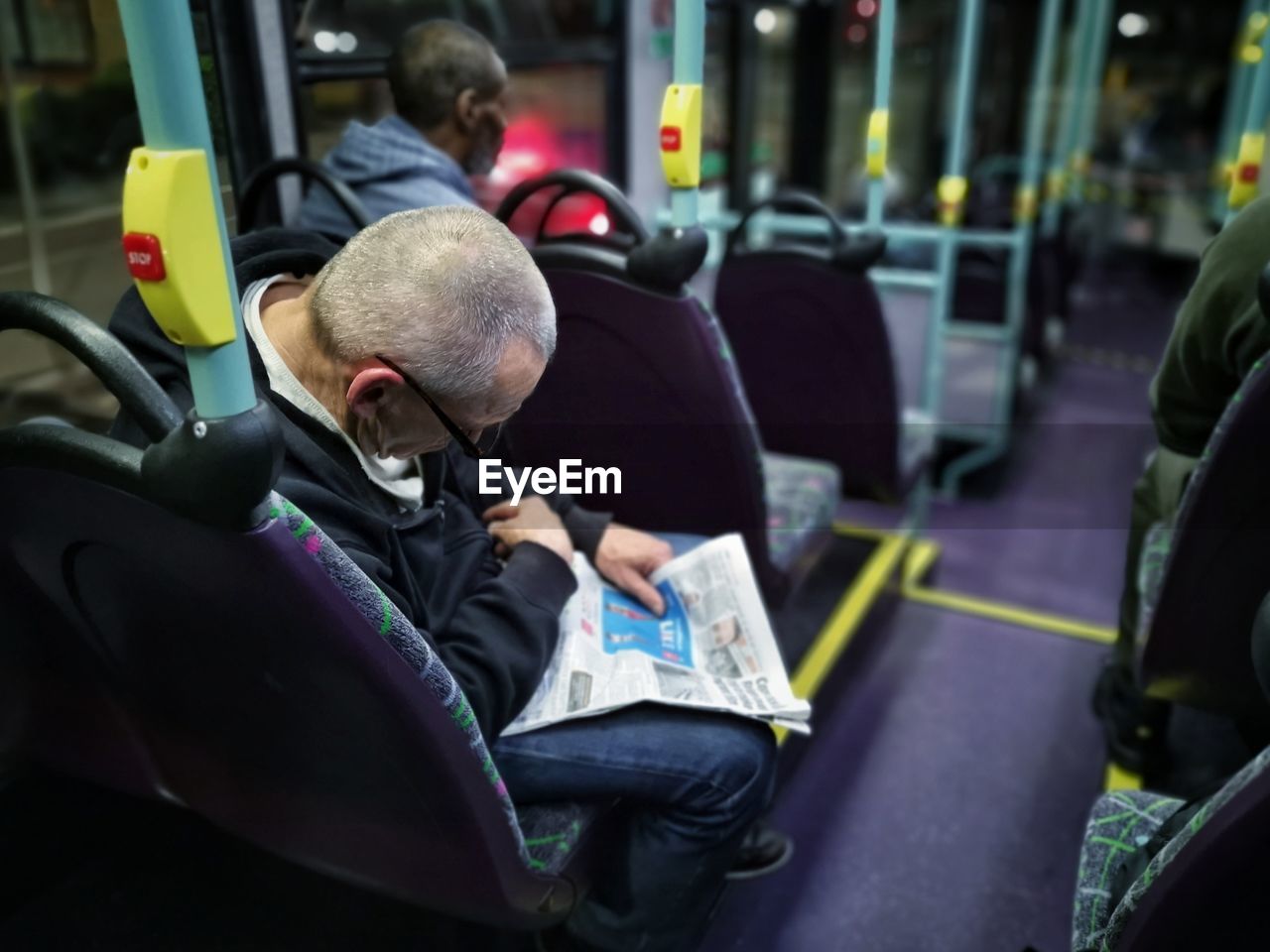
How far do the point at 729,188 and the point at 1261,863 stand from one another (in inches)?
174

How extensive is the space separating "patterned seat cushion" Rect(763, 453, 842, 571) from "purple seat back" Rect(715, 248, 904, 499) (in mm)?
136

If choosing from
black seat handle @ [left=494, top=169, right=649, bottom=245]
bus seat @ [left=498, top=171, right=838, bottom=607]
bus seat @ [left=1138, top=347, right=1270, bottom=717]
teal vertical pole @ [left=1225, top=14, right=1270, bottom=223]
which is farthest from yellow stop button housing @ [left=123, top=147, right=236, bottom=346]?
teal vertical pole @ [left=1225, top=14, right=1270, bottom=223]

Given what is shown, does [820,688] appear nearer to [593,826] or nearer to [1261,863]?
[593,826]

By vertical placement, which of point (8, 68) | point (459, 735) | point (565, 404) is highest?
point (8, 68)

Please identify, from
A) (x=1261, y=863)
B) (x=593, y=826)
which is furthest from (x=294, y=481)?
(x=1261, y=863)

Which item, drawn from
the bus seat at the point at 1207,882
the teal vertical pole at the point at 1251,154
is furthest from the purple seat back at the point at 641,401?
the teal vertical pole at the point at 1251,154

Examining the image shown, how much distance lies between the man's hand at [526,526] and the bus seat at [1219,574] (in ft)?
2.86

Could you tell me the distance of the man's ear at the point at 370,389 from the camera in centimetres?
105

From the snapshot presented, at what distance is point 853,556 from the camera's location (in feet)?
9.34

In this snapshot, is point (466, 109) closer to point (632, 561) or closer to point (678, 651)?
point (632, 561)

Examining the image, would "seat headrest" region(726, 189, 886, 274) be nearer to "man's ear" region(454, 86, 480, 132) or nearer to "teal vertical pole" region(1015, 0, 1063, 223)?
"man's ear" region(454, 86, 480, 132)

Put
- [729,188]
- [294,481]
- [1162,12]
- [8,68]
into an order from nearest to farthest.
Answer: [294,481] < [8,68] < [729,188] < [1162,12]

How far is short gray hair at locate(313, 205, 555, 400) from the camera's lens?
1.04 meters

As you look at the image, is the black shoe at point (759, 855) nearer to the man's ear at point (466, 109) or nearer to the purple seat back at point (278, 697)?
the purple seat back at point (278, 697)
